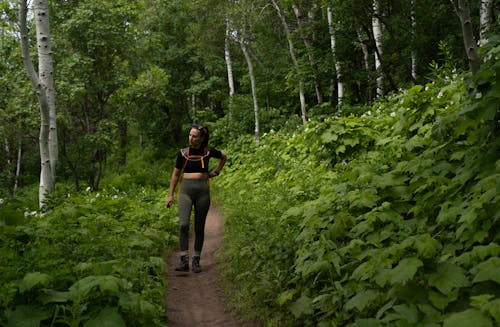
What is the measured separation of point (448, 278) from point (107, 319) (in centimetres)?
258

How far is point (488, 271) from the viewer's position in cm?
303

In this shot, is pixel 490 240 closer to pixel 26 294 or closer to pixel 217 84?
pixel 26 294

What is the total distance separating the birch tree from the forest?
32 millimetres

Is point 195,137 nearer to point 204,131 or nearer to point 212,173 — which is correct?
point 204,131

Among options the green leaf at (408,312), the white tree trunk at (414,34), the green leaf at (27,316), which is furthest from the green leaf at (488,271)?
the white tree trunk at (414,34)

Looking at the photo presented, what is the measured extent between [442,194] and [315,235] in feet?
4.78

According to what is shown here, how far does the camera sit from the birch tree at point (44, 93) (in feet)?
27.7

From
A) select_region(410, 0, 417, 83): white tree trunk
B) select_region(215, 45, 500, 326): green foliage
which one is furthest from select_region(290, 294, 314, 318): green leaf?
select_region(410, 0, 417, 83): white tree trunk

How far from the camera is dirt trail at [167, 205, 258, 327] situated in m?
5.19

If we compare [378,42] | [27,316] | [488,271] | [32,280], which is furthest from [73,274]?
[378,42]

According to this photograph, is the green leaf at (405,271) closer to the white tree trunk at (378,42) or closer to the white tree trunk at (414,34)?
the white tree trunk at (414,34)

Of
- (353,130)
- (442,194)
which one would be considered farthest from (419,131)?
(442,194)

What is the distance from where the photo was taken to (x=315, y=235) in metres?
5.29

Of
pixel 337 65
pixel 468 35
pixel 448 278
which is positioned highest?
pixel 337 65
